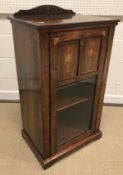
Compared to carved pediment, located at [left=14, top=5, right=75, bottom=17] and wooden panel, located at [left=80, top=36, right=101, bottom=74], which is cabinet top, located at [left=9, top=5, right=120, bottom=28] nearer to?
carved pediment, located at [left=14, top=5, right=75, bottom=17]

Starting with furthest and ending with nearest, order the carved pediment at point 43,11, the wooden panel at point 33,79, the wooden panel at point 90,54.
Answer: the carved pediment at point 43,11 < the wooden panel at point 90,54 < the wooden panel at point 33,79

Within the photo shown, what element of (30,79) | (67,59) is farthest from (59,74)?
(30,79)

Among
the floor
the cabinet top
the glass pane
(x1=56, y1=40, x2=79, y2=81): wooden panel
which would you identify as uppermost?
the cabinet top

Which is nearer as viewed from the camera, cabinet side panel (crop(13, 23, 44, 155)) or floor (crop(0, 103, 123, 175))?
cabinet side panel (crop(13, 23, 44, 155))

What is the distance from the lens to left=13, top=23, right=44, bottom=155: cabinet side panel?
1.09m

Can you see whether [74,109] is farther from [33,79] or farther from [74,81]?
[33,79]

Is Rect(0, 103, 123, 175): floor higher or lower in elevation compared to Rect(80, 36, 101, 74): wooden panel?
lower

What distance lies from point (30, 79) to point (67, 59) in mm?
283

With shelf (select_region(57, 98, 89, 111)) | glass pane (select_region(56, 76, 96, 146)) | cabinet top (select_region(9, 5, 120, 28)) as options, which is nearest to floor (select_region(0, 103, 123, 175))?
glass pane (select_region(56, 76, 96, 146))

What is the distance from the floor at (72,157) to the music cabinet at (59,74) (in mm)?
68

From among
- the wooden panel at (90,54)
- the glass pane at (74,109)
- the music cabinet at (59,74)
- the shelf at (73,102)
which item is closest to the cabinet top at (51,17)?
the music cabinet at (59,74)

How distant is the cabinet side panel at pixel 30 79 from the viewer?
1.09 m

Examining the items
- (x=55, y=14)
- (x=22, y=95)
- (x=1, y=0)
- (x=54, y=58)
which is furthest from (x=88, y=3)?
(x=22, y=95)

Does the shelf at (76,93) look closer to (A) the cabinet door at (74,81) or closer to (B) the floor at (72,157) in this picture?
(A) the cabinet door at (74,81)
